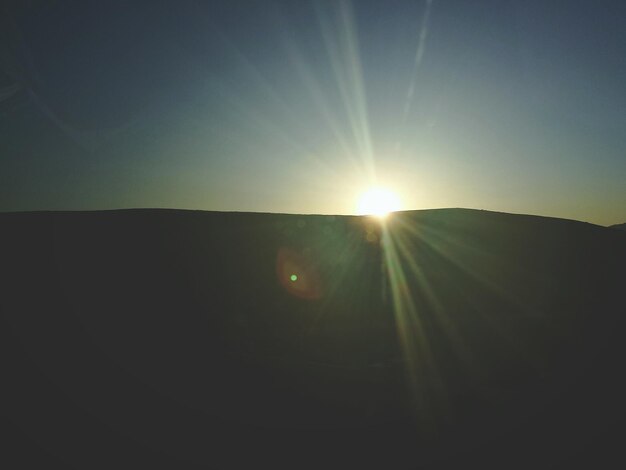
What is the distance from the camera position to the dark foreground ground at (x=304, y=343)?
3848 mm

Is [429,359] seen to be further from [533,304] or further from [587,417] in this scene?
[533,304]

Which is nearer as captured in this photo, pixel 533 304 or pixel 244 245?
pixel 533 304

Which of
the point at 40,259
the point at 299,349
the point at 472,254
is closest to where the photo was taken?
the point at 299,349

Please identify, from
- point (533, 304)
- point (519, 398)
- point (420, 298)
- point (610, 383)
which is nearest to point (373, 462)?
point (519, 398)

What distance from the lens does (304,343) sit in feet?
25.3

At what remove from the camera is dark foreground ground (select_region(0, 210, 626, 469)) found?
3848 millimetres

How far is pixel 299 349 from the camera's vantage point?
7.36 metres

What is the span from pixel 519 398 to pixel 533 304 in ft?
18.6

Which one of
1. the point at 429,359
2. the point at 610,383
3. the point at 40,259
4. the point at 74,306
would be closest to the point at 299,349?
the point at 429,359

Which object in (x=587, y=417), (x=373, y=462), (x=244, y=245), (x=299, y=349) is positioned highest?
(x=244, y=245)

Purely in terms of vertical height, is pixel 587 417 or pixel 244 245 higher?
pixel 244 245

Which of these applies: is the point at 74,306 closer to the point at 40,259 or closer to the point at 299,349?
the point at 40,259

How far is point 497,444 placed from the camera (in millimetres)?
4004

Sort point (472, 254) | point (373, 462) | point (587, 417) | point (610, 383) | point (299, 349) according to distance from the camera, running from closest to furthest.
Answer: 1. point (373, 462)
2. point (587, 417)
3. point (610, 383)
4. point (299, 349)
5. point (472, 254)
